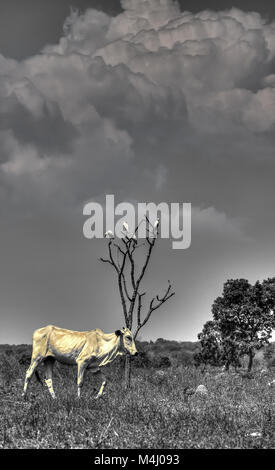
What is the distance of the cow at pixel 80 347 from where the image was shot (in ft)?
51.4

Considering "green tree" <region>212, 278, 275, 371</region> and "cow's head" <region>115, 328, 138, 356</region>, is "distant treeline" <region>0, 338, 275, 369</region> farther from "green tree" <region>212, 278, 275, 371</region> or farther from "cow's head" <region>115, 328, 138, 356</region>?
"cow's head" <region>115, 328, 138, 356</region>

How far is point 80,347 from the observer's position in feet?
51.8

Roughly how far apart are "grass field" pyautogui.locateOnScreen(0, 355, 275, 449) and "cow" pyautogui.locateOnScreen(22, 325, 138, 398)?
99cm

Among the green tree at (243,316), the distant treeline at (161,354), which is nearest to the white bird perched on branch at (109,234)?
the distant treeline at (161,354)

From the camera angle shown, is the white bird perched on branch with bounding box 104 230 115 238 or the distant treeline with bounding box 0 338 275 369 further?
the distant treeline with bounding box 0 338 275 369

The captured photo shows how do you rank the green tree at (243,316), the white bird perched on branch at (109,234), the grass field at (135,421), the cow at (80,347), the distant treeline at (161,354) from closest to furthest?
the grass field at (135,421) → the cow at (80,347) → the white bird perched on branch at (109,234) → the distant treeline at (161,354) → the green tree at (243,316)

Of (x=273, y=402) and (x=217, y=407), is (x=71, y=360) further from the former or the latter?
(x=273, y=402)

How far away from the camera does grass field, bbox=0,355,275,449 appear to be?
31.9 ft

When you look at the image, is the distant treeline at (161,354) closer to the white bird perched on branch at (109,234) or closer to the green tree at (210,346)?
the green tree at (210,346)

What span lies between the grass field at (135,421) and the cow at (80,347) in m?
0.99

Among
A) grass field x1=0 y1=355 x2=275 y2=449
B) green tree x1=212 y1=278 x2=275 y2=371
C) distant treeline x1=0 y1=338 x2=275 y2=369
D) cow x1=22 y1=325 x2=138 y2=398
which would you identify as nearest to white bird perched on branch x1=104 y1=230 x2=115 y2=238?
cow x1=22 y1=325 x2=138 y2=398

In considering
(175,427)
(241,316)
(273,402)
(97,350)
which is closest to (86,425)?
(175,427)
